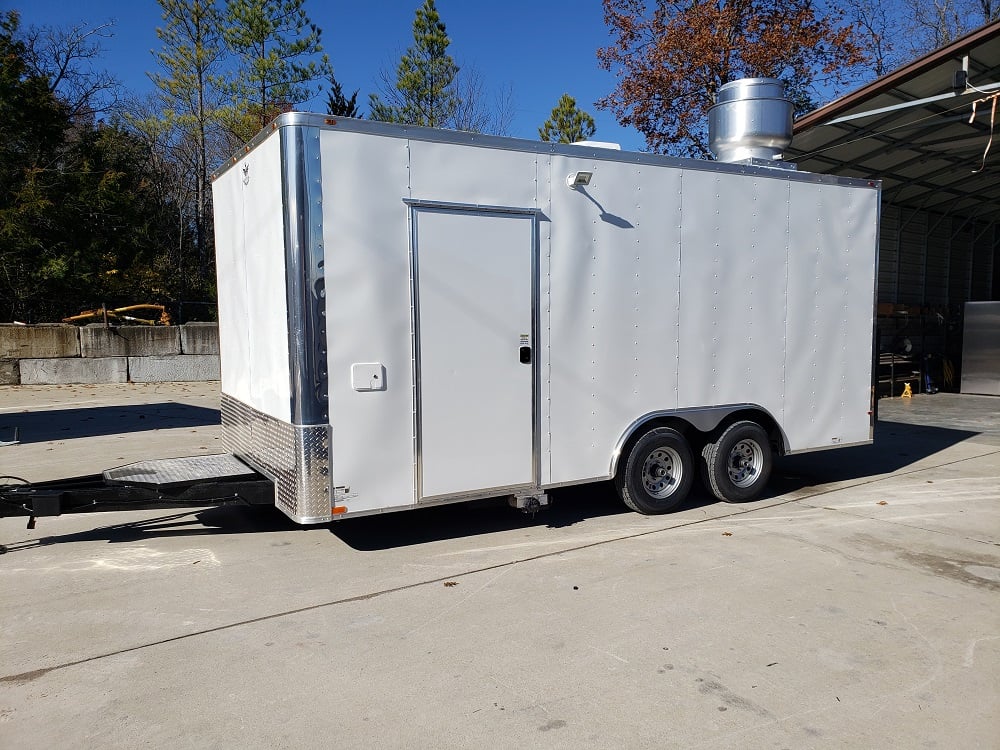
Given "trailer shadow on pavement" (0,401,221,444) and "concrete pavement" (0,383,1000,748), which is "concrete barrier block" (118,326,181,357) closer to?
"trailer shadow on pavement" (0,401,221,444)

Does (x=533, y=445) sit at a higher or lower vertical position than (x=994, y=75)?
lower

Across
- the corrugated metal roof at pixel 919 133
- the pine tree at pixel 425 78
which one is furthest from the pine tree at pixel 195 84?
the corrugated metal roof at pixel 919 133

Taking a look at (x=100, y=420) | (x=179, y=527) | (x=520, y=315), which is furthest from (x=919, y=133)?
(x=100, y=420)

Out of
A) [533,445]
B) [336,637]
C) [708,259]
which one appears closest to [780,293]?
[708,259]

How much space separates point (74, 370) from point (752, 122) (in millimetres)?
15265

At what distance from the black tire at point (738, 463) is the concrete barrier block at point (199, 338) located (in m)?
13.9

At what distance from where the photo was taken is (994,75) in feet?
36.1

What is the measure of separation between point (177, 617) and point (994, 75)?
12735 millimetres

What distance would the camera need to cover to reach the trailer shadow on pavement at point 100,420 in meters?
10.6

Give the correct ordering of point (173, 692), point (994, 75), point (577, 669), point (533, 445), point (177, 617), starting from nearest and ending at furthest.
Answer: point (173, 692), point (577, 669), point (177, 617), point (533, 445), point (994, 75)

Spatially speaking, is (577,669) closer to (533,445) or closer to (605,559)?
(605,559)

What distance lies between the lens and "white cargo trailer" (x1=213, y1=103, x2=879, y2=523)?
4844mm

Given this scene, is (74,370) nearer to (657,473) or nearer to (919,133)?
(657,473)

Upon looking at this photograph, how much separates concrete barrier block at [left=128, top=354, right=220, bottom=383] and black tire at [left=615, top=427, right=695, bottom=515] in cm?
1395
